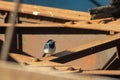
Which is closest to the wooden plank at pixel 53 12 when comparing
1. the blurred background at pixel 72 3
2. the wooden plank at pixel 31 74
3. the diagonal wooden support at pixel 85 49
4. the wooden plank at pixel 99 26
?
the wooden plank at pixel 99 26

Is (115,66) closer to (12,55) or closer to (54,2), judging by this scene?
(12,55)

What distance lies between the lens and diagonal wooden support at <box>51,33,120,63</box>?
675cm

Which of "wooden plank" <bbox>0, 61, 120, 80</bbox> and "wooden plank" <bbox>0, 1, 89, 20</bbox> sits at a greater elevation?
"wooden plank" <bbox>0, 1, 89, 20</bbox>

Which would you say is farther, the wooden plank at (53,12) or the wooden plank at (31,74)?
the wooden plank at (53,12)

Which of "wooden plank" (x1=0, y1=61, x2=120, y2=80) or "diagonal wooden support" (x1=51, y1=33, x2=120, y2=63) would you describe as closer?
"wooden plank" (x1=0, y1=61, x2=120, y2=80)

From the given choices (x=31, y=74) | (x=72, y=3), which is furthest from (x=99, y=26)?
(x=72, y=3)

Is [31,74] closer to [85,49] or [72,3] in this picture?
[85,49]

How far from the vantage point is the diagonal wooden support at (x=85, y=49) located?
6750mm

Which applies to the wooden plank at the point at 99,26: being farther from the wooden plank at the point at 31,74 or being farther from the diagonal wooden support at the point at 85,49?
the wooden plank at the point at 31,74

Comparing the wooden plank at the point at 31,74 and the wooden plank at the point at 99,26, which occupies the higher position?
the wooden plank at the point at 99,26

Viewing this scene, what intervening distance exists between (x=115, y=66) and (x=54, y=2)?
4.88 metres

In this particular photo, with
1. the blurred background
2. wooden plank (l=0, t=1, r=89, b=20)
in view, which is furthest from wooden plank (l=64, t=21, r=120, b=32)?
the blurred background

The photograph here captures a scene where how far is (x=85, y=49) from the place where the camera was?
697cm

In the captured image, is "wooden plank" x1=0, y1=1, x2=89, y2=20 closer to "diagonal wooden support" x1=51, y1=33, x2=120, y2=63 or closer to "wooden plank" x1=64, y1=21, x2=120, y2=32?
"wooden plank" x1=64, y1=21, x2=120, y2=32
